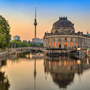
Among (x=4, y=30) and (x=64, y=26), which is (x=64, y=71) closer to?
(x=4, y=30)

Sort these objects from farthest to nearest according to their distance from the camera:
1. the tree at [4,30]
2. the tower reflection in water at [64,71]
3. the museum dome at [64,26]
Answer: the museum dome at [64,26] → the tree at [4,30] → the tower reflection in water at [64,71]

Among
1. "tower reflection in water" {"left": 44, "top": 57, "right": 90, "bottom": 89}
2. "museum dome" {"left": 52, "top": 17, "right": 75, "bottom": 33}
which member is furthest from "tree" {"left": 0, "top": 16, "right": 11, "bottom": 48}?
"museum dome" {"left": 52, "top": 17, "right": 75, "bottom": 33}

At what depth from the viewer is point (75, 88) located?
74.5 ft

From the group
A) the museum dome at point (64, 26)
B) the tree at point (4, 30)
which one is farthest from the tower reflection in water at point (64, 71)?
the museum dome at point (64, 26)

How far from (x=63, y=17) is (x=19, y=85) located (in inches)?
4152

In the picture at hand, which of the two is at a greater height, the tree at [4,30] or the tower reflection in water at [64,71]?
the tree at [4,30]

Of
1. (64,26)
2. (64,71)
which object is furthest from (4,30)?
(64,26)

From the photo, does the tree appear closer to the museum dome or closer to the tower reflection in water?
the tower reflection in water

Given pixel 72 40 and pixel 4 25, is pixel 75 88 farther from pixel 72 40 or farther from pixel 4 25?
pixel 72 40

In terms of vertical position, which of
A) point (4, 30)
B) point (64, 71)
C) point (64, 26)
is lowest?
point (64, 71)

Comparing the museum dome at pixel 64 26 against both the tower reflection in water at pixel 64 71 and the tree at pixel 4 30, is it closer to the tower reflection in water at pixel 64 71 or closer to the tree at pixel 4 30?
the tree at pixel 4 30

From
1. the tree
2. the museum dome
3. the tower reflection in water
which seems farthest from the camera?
the museum dome

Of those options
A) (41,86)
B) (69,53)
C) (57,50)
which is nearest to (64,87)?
(41,86)

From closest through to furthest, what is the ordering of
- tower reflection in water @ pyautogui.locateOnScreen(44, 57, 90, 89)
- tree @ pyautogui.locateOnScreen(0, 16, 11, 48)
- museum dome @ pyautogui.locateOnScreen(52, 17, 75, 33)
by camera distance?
tower reflection in water @ pyautogui.locateOnScreen(44, 57, 90, 89), tree @ pyautogui.locateOnScreen(0, 16, 11, 48), museum dome @ pyautogui.locateOnScreen(52, 17, 75, 33)
